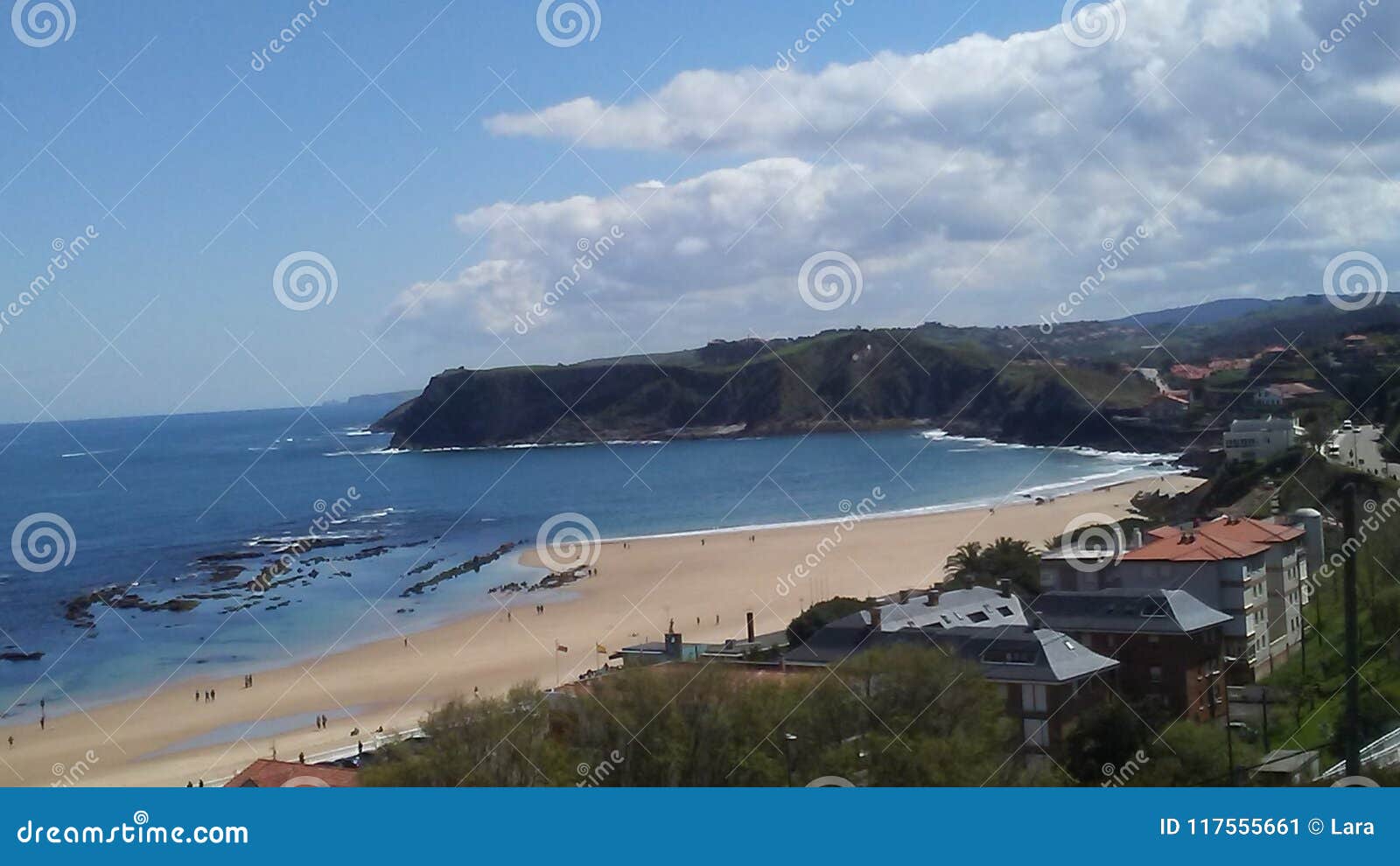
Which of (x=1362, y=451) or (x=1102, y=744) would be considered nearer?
(x=1102, y=744)

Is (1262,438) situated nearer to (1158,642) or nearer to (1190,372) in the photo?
(1158,642)

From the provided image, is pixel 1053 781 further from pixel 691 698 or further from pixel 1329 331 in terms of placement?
pixel 1329 331

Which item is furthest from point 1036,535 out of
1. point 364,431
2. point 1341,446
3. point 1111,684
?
point 364,431
